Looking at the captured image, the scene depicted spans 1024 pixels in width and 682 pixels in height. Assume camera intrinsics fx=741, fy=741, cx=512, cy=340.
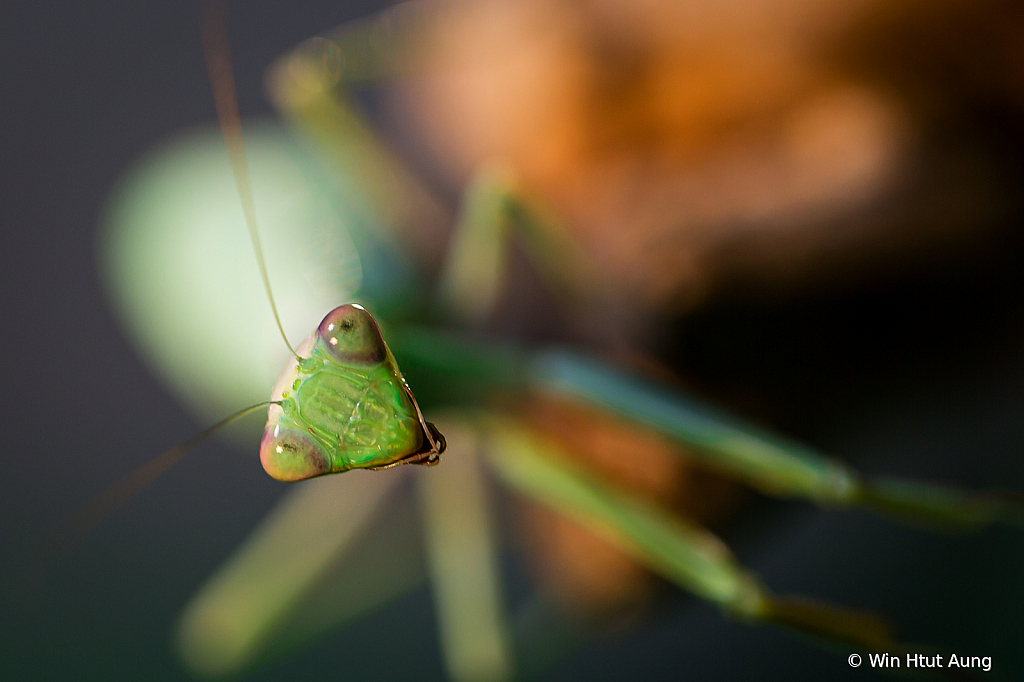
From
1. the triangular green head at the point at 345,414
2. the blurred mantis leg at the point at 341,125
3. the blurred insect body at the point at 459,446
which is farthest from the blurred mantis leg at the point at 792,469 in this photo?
the blurred mantis leg at the point at 341,125

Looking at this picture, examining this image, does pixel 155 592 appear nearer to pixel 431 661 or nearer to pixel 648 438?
pixel 431 661

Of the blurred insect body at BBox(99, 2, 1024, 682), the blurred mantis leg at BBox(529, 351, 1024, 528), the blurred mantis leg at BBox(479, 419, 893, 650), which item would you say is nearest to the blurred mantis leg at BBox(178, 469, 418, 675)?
the blurred insect body at BBox(99, 2, 1024, 682)

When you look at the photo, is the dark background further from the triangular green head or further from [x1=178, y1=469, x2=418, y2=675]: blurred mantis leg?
the triangular green head

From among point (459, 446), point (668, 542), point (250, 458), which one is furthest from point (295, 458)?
point (250, 458)

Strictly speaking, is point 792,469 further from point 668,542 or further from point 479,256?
point 479,256

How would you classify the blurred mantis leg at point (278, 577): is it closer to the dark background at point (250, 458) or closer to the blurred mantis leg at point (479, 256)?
the dark background at point (250, 458)
